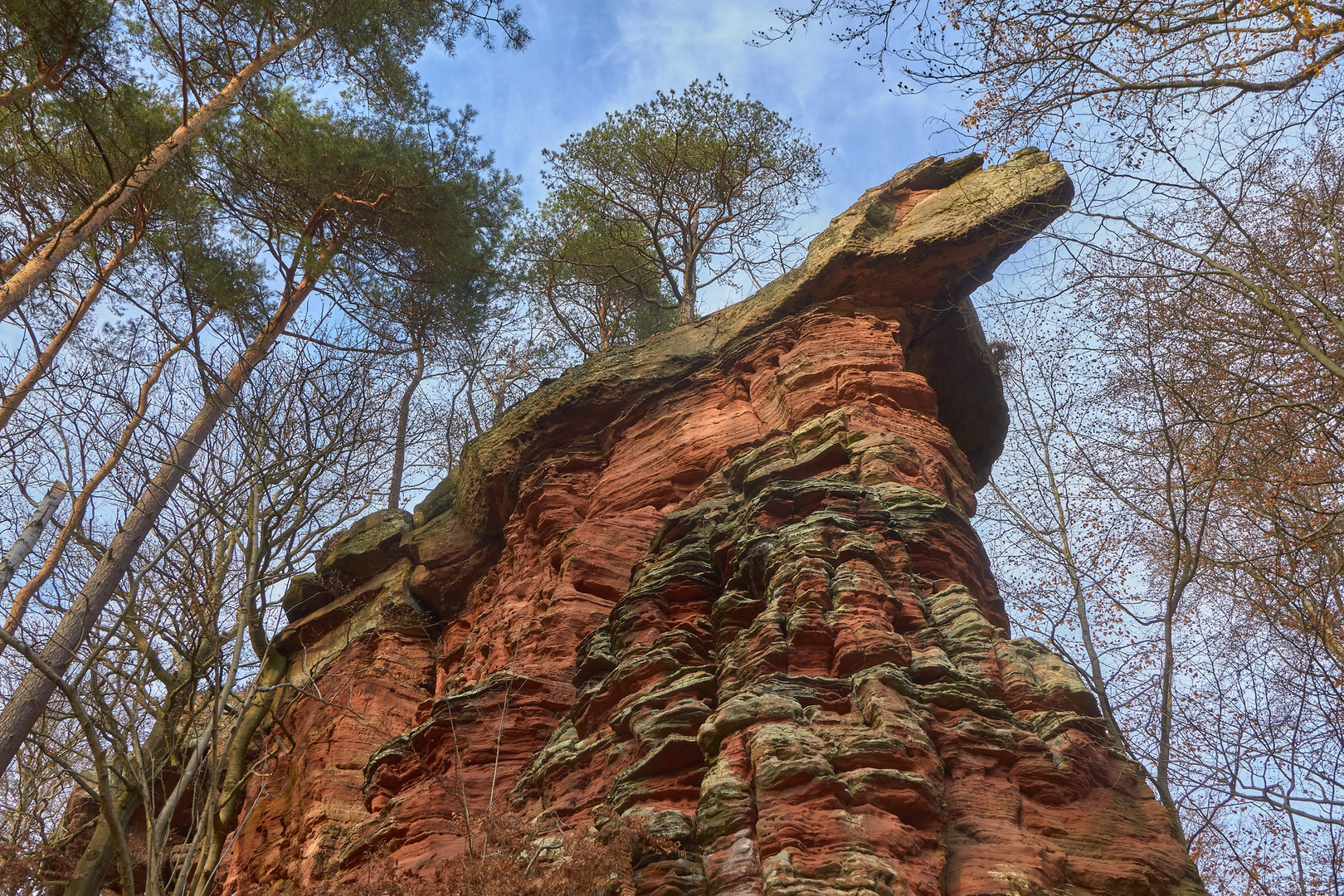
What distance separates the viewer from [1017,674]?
6.62 metres

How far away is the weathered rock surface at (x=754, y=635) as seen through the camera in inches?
215

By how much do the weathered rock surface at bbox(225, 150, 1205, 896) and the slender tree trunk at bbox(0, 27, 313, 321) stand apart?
5.61 metres

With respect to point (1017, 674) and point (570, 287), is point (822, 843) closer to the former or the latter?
point (1017, 674)

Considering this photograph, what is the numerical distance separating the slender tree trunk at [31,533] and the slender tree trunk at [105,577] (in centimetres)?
65

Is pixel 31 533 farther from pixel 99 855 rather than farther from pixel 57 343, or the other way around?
pixel 57 343

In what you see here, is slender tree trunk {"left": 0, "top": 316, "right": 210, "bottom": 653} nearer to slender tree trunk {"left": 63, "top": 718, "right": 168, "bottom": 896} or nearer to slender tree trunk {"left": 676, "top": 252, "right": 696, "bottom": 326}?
slender tree trunk {"left": 63, "top": 718, "right": 168, "bottom": 896}

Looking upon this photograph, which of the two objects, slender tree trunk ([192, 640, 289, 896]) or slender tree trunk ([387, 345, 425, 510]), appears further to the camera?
slender tree trunk ([387, 345, 425, 510])

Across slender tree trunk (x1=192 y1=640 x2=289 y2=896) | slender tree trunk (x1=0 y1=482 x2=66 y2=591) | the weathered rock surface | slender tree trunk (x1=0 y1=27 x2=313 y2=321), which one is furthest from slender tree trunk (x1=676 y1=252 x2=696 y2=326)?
slender tree trunk (x1=0 y1=482 x2=66 y2=591)

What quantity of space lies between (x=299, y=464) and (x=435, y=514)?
5.34m

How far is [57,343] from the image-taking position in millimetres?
12367

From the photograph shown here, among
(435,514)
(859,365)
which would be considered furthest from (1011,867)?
(435,514)

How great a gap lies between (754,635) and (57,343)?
10878 millimetres

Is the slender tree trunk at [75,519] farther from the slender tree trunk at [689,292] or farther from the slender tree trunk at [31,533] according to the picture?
the slender tree trunk at [689,292]

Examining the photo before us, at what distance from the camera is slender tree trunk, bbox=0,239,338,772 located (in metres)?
9.31
